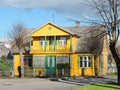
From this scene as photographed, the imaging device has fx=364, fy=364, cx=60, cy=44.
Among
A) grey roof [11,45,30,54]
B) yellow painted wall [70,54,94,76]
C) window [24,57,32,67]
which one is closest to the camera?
yellow painted wall [70,54,94,76]

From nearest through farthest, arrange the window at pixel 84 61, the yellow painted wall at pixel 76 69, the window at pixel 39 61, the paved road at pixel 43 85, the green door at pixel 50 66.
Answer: the paved road at pixel 43 85 < the yellow painted wall at pixel 76 69 < the window at pixel 84 61 < the green door at pixel 50 66 < the window at pixel 39 61

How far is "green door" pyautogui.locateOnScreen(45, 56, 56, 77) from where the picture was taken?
2111 inches

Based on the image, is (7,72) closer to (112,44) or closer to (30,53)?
(30,53)

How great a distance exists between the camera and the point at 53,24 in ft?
178

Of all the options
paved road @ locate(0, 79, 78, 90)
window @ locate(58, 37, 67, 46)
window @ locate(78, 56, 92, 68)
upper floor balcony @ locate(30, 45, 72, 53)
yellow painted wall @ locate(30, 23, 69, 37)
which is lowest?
paved road @ locate(0, 79, 78, 90)

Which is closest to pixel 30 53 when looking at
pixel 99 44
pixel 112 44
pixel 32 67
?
pixel 32 67

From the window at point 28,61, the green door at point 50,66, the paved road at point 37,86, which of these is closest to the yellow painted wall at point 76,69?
the green door at point 50,66

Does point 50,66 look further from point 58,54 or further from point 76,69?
point 76,69

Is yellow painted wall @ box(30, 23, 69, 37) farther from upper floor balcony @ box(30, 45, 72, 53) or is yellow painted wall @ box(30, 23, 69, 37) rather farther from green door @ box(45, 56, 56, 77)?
green door @ box(45, 56, 56, 77)

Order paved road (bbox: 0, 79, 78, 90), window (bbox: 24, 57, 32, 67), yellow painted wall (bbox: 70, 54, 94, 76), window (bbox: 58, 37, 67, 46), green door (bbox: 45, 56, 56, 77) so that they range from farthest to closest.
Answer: window (bbox: 24, 57, 32, 67)
window (bbox: 58, 37, 67, 46)
green door (bbox: 45, 56, 56, 77)
yellow painted wall (bbox: 70, 54, 94, 76)
paved road (bbox: 0, 79, 78, 90)

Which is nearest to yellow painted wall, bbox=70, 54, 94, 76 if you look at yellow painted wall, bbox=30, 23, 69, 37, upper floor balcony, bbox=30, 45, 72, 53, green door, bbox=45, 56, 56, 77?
upper floor balcony, bbox=30, 45, 72, 53

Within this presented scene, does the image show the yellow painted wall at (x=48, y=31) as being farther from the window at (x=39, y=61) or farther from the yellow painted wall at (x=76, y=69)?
the yellow painted wall at (x=76, y=69)

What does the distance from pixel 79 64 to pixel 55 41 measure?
496 centimetres

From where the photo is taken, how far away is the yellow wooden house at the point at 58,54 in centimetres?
5291
